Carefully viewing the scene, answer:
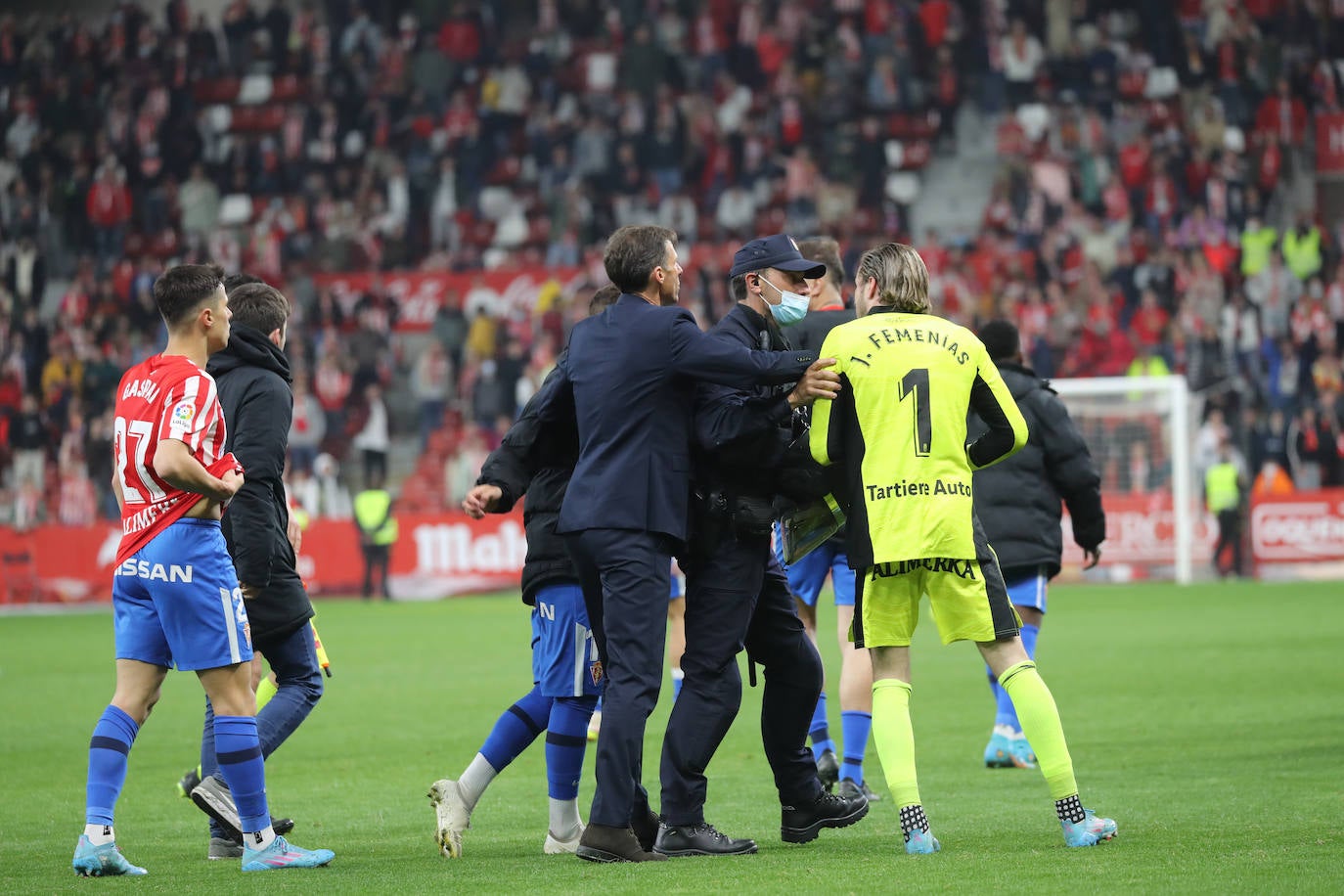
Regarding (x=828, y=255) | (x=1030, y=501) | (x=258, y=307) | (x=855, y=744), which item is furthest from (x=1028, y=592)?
(x=258, y=307)

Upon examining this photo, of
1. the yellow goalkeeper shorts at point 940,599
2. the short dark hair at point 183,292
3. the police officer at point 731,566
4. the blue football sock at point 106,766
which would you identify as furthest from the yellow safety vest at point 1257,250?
the blue football sock at point 106,766

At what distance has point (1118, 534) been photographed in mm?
23422

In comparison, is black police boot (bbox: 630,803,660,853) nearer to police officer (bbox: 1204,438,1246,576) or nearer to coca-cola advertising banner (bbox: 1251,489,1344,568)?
police officer (bbox: 1204,438,1246,576)

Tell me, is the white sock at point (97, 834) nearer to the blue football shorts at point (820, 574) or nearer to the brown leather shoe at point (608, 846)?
the brown leather shoe at point (608, 846)

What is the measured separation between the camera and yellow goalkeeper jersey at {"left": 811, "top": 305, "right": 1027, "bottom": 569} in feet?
20.4

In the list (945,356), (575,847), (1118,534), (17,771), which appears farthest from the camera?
(1118,534)

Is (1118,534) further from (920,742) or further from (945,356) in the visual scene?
(945,356)

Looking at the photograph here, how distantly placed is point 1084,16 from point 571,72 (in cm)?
886

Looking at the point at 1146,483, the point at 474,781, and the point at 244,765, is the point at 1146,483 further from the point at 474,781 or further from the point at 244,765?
the point at 244,765

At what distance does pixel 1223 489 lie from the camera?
76.0 feet

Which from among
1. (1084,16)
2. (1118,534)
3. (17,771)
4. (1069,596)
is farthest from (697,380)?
(1084,16)

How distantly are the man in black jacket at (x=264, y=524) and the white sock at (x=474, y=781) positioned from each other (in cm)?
82

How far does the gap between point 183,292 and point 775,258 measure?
213 centimetres

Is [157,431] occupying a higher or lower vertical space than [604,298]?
lower
